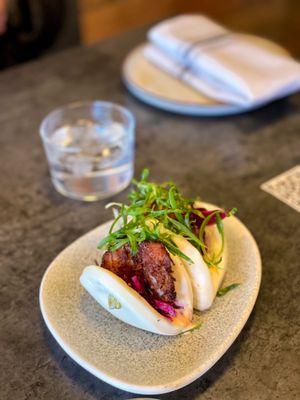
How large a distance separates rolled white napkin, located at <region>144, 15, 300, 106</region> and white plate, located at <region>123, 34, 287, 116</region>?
0.05 feet

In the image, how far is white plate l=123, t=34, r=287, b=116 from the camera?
1.02 metres

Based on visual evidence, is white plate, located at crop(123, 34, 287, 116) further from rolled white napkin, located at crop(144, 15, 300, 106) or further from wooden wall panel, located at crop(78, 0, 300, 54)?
wooden wall panel, located at crop(78, 0, 300, 54)

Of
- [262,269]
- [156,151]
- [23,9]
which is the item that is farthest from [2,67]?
[262,269]

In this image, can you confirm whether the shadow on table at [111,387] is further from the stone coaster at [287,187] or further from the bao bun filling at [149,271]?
the stone coaster at [287,187]

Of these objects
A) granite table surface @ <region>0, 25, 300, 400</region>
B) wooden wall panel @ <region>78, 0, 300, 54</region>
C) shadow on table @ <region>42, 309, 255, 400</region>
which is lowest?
wooden wall panel @ <region>78, 0, 300, 54</region>

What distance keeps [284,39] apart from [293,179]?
2.02m

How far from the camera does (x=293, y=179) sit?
0.86 metres

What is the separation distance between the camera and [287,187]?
85 centimetres

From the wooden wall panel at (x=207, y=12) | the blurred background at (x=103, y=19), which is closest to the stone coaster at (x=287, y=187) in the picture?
the blurred background at (x=103, y=19)

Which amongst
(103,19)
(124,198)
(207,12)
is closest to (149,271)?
(124,198)

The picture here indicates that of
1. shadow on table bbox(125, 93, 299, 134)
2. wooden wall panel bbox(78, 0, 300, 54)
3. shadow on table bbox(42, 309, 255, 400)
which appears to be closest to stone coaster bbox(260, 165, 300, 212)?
shadow on table bbox(125, 93, 299, 134)

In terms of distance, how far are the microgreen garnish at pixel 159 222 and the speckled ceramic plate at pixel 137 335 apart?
51 millimetres

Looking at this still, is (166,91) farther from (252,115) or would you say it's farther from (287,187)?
(287,187)

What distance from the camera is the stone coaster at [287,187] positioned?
81 cm
